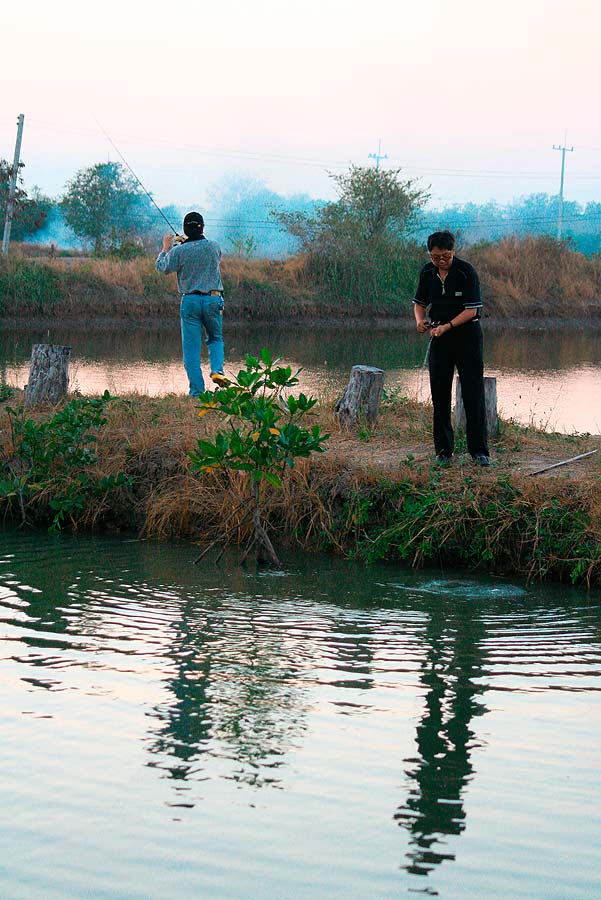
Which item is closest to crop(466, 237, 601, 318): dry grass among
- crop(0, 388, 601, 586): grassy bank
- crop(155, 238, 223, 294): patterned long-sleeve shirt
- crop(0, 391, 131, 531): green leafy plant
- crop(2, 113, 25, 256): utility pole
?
crop(2, 113, 25, 256): utility pole

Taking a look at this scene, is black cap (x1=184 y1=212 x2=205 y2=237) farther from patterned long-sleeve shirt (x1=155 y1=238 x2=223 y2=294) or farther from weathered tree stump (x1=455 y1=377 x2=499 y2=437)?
weathered tree stump (x1=455 y1=377 x2=499 y2=437)

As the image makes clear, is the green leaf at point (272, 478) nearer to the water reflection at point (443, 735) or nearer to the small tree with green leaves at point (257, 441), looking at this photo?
the small tree with green leaves at point (257, 441)

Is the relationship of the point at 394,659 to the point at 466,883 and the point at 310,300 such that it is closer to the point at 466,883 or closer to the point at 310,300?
the point at 466,883

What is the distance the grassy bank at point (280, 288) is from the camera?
28172mm

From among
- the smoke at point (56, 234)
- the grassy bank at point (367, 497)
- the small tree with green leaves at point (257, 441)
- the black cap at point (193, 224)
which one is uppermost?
the smoke at point (56, 234)

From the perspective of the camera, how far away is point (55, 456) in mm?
9492

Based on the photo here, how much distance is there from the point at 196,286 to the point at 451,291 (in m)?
3.63

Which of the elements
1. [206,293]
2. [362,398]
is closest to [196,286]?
[206,293]

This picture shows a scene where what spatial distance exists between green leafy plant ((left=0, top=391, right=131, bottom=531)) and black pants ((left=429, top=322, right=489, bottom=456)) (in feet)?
7.74

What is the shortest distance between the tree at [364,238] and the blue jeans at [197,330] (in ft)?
68.5

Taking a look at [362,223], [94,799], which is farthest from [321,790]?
[362,223]

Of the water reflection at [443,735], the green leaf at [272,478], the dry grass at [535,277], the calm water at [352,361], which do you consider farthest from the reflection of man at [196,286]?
the dry grass at [535,277]

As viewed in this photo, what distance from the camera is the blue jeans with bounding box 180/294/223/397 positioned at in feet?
38.8

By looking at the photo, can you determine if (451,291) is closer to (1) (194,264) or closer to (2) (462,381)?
(2) (462,381)
